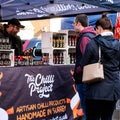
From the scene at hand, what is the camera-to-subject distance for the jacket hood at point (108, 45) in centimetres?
475

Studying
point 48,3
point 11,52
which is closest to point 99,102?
point 11,52

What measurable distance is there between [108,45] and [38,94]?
2.10 m

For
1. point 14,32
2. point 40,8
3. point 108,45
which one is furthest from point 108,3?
point 40,8

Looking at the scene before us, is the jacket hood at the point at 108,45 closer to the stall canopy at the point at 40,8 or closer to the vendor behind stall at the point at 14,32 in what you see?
the vendor behind stall at the point at 14,32

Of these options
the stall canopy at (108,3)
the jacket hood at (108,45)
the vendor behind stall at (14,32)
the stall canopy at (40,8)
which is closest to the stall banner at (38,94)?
the vendor behind stall at (14,32)

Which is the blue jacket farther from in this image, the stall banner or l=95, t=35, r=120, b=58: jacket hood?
the stall banner

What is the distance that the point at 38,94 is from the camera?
6.44 meters

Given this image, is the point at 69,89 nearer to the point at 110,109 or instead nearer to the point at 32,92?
the point at 32,92

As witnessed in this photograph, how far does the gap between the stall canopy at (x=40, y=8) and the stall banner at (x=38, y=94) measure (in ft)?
10.6

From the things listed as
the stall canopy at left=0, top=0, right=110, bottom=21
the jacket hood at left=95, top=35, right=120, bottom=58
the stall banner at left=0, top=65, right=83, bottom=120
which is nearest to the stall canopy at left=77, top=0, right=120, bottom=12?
the stall banner at left=0, top=65, right=83, bottom=120

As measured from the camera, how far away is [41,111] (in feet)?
21.3

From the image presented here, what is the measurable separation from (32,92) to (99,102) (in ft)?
5.93

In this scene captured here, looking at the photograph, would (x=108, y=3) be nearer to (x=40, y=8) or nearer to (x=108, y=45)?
(x=108, y=45)

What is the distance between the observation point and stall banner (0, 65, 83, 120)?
5.82m
